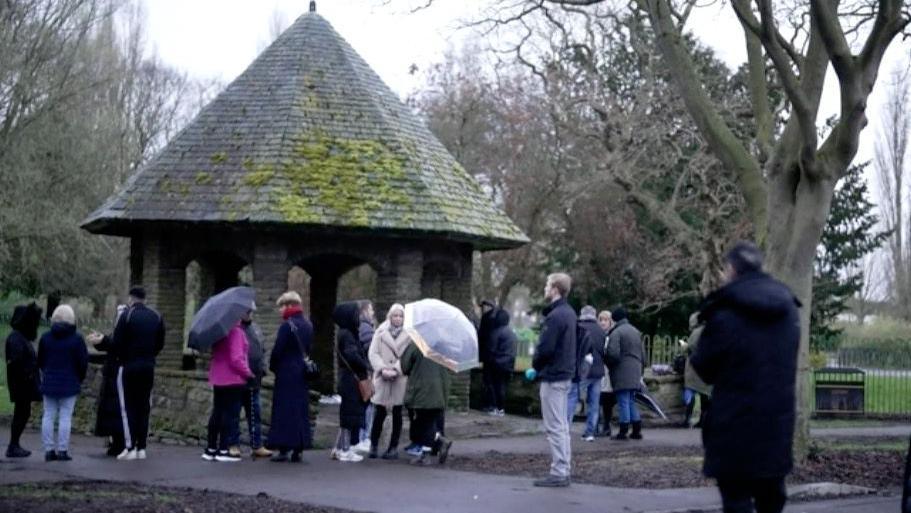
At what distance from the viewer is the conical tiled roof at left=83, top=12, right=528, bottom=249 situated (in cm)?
2344

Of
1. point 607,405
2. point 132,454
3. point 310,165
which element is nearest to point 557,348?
point 132,454

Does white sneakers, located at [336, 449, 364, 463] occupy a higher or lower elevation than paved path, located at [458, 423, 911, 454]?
higher

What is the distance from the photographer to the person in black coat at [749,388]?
880 cm

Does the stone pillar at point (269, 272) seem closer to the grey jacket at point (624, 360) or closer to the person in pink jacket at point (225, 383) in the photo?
the grey jacket at point (624, 360)

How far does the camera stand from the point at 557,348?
1426 cm

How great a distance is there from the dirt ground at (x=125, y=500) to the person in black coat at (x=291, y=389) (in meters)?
3.08

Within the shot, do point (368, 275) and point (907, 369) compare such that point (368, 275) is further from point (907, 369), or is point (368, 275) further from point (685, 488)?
point (685, 488)

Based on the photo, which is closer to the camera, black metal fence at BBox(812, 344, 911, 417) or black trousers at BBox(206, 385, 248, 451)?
black trousers at BBox(206, 385, 248, 451)

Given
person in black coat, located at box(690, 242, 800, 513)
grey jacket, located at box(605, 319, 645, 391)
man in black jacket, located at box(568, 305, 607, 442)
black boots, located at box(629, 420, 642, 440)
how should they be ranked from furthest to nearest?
black boots, located at box(629, 420, 642, 440) < grey jacket, located at box(605, 319, 645, 391) < man in black jacket, located at box(568, 305, 607, 442) < person in black coat, located at box(690, 242, 800, 513)

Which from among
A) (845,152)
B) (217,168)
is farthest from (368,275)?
(845,152)

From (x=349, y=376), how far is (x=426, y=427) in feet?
3.63

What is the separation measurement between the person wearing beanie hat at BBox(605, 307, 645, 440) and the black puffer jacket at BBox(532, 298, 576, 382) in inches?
293

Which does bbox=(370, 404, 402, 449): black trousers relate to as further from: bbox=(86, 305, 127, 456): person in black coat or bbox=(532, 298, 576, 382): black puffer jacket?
bbox=(532, 298, 576, 382): black puffer jacket

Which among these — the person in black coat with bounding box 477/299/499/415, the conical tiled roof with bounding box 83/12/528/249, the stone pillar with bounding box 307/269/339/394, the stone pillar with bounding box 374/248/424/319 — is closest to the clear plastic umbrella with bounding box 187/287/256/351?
the conical tiled roof with bounding box 83/12/528/249
